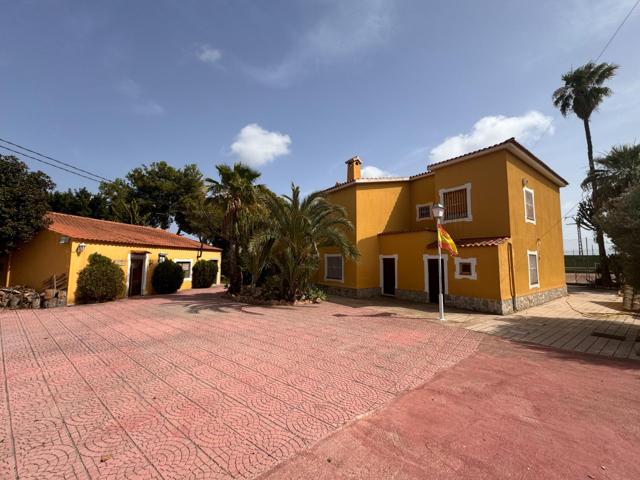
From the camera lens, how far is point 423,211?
1681 centimetres

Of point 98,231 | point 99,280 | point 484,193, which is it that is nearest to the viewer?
point 484,193

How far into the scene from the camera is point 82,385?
15.4 ft

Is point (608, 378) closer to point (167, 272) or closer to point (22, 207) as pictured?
point (167, 272)

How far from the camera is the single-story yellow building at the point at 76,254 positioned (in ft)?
45.0

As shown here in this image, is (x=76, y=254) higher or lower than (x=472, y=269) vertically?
higher

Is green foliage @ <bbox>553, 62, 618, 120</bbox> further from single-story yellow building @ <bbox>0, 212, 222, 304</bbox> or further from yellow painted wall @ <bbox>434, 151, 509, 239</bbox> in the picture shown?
single-story yellow building @ <bbox>0, 212, 222, 304</bbox>

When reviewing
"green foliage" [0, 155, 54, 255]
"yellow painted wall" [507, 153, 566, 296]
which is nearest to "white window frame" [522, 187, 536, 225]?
"yellow painted wall" [507, 153, 566, 296]

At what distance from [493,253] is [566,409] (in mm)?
8255

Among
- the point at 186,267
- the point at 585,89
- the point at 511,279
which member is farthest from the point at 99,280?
the point at 585,89

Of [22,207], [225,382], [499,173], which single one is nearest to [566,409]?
[225,382]

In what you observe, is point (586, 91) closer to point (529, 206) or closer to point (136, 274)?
point (529, 206)

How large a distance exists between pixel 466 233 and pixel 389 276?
4.61 metres

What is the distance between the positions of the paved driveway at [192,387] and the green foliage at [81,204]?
80.8 feet

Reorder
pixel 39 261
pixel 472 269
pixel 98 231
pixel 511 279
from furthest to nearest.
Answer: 1. pixel 98 231
2. pixel 39 261
3. pixel 472 269
4. pixel 511 279
